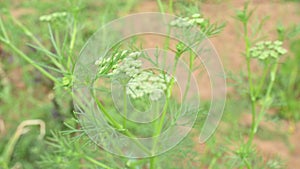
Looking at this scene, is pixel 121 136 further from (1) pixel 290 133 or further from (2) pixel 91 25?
(1) pixel 290 133

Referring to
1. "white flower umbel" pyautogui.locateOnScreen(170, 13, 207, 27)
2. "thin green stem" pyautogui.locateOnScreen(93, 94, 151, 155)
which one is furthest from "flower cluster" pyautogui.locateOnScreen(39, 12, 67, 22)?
"thin green stem" pyautogui.locateOnScreen(93, 94, 151, 155)

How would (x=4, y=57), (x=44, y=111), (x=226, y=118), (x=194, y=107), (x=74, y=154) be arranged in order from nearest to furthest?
(x=194, y=107) → (x=74, y=154) → (x=226, y=118) → (x=44, y=111) → (x=4, y=57)

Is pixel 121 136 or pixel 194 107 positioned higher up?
pixel 194 107

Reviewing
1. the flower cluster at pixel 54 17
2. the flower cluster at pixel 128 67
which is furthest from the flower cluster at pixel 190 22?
the flower cluster at pixel 54 17

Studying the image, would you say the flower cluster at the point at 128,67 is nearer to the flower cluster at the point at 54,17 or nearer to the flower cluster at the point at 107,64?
the flower cluster at the point at 107,64

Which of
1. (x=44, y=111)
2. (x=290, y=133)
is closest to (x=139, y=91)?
(x=44, y=111)

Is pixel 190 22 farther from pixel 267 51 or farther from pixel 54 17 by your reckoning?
pixel 54 17

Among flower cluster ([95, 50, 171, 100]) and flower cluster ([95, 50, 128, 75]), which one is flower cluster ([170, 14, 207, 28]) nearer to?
flower cluster ([95, 50, 171, 100])

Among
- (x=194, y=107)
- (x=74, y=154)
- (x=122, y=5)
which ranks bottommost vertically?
(x=74, y=154)
